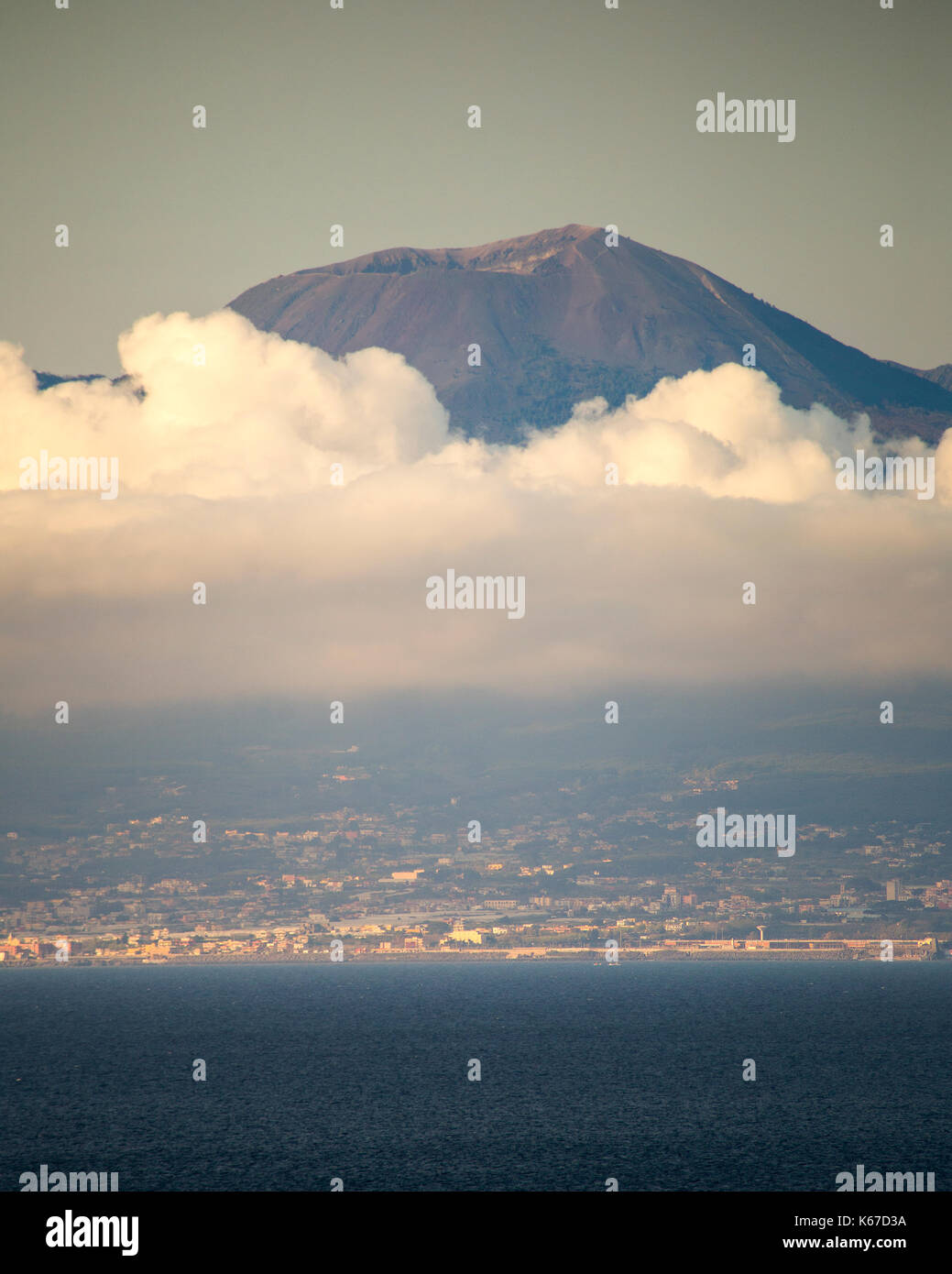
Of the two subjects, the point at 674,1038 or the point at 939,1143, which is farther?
the point at 674,1038
